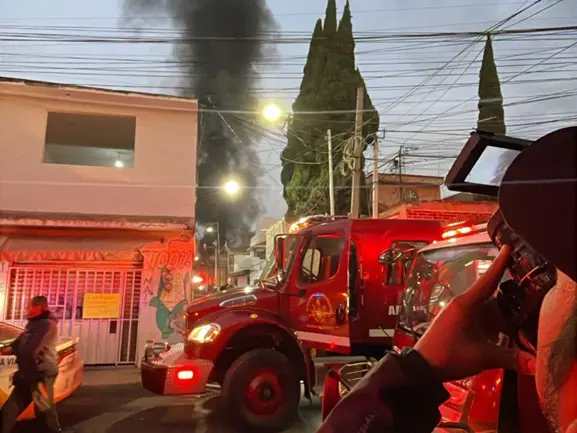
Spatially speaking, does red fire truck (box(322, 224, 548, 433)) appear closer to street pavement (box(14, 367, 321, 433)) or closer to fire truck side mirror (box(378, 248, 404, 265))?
fire truck side mirror (box(378, 248, 404, 265))

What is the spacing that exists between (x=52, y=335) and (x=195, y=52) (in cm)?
1334

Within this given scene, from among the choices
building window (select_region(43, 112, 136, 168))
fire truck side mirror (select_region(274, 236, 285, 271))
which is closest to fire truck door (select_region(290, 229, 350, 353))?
fire truck side mirror (select_region(274, 236, 285, 271))

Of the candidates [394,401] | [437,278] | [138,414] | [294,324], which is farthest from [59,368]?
[394,401]

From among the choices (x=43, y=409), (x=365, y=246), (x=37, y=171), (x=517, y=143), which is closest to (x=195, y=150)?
(x=37, y=171)

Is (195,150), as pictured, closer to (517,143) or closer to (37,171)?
(37,171)

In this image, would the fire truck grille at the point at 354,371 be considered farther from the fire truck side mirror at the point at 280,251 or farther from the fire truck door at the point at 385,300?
the fire truck side mirror at the point at 280,251

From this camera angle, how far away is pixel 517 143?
1.63 m

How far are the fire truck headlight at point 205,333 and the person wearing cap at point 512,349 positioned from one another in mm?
5523

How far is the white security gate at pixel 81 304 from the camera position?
11.4 metres

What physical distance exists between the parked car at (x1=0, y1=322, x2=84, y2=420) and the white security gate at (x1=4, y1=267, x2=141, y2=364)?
4457mm

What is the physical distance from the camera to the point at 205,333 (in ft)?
22.0

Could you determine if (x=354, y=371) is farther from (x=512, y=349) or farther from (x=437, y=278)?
(x=512, y=349)

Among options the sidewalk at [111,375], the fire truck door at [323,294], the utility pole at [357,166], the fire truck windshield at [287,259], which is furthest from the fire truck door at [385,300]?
the utility pole at [357,166]

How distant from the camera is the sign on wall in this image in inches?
458
